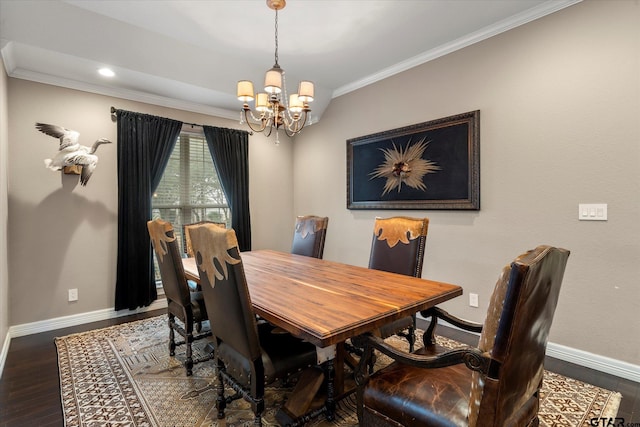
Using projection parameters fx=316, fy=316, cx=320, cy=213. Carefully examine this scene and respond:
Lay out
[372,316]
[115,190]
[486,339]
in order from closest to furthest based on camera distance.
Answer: [486,339], [372,316], [115,190]

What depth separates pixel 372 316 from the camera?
1.35 metres

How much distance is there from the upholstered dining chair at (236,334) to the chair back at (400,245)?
3.39ft

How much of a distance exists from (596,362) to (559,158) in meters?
1.52

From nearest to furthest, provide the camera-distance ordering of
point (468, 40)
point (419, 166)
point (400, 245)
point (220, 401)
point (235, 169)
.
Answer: point (220, 401)
point (400, 245)
point (468, 40)
point (419, 166)
point (235, 169)

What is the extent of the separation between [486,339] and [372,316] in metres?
0.48

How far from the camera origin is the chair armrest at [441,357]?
96cm

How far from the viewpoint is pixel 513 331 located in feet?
2.99

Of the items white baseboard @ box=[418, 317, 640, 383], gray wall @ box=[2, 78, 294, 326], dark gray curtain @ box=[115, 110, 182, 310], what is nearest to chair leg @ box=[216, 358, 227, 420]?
dark gray curtain @ box=[115, 110, 182, 310]

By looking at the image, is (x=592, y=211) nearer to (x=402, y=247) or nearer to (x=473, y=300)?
(x=473, y=300)

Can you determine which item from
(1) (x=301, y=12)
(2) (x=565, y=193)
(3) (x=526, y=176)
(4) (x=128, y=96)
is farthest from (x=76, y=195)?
(2) (x=565, y=193)

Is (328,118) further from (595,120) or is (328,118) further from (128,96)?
(595,120)

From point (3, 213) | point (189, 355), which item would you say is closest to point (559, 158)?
point (189, 355)

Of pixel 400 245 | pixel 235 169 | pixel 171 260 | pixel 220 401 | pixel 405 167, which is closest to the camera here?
pixel 220 401

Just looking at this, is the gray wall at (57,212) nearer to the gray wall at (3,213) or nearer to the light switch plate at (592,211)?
the gray wall at (3,213)
